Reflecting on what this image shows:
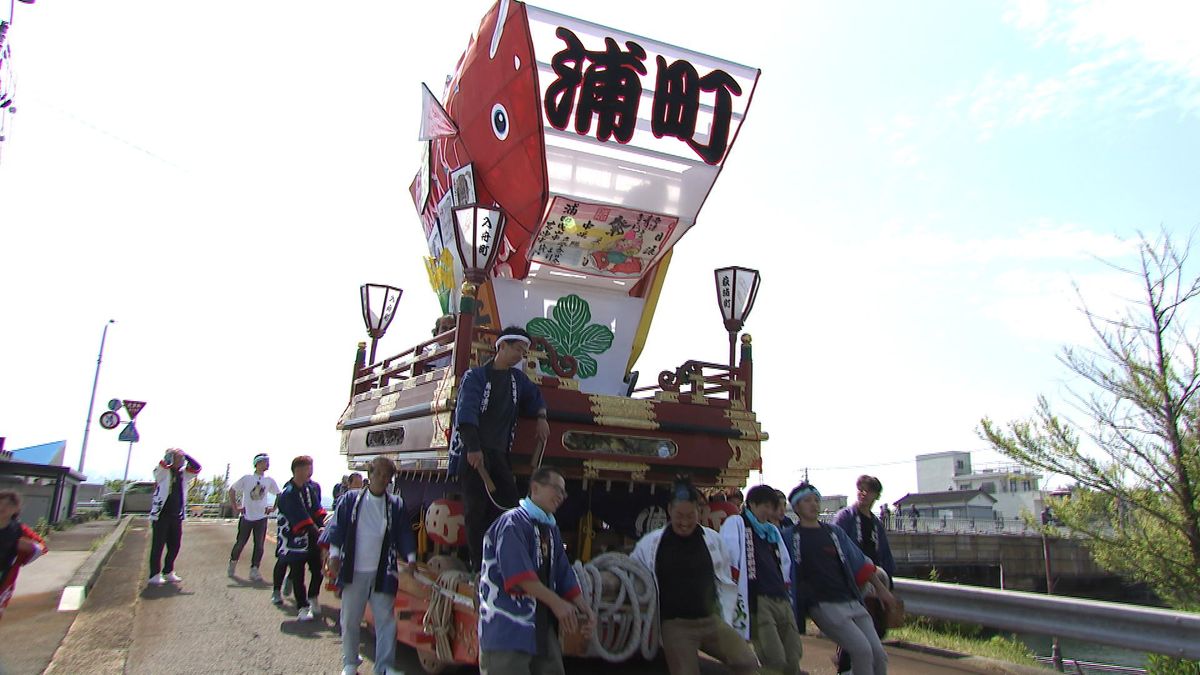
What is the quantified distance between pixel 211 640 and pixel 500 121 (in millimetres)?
5100

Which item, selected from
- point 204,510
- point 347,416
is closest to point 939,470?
point 204,510

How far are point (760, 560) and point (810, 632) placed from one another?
10.6 feet

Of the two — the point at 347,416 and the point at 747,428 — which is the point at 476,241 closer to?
the point at 747,428

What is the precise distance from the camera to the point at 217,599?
25.3 feet

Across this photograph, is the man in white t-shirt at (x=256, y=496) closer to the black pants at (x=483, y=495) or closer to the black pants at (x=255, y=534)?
the black pants at (x=255, y=534)

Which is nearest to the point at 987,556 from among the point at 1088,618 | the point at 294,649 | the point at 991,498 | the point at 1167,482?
the point at 991,498

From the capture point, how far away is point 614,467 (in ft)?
19.2

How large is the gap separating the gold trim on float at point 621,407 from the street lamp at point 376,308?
4317 mm

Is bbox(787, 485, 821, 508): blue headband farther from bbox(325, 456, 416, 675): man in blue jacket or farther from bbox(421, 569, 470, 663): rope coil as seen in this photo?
bbox(325, 456, 416, 675): man in blue jacket


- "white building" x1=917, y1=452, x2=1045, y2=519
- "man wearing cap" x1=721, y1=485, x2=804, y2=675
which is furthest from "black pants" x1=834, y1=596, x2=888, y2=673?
"white building" x1=917, y1=452, x2=1045, y2=519

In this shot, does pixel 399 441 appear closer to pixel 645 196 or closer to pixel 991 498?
pixel 645 196

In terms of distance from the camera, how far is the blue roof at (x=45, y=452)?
61.7ft

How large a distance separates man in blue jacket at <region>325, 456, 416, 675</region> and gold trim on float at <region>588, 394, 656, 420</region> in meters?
1.62

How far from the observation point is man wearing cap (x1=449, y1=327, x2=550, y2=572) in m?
4.85
